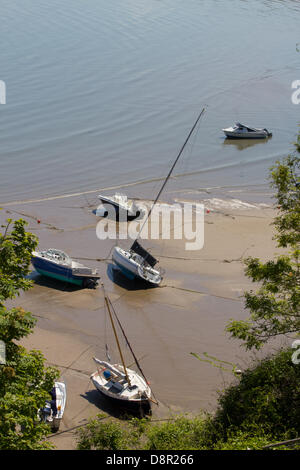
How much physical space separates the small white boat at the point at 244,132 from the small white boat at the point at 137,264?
23.4m

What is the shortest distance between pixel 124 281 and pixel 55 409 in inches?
447

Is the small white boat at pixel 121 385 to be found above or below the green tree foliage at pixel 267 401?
below

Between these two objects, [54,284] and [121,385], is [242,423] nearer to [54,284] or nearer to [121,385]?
[121,385]

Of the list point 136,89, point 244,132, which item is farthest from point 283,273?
point 136,89

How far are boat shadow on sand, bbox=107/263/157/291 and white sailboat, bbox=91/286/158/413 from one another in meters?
7.76

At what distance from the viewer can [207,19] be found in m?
84.9

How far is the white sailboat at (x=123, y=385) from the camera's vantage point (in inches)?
814

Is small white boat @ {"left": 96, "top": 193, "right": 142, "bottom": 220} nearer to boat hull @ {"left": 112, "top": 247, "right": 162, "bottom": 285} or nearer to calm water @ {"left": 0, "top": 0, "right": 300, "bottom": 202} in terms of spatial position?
calm water @ {"left": 0, "top": 0, "right": 300, "bottom": 202}

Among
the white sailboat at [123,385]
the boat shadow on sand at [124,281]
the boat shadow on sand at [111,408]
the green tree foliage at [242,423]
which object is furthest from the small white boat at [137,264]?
the green tree foliage at [242,423]

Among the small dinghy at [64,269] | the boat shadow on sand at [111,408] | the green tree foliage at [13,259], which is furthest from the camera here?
the small dinghy at [64,269]

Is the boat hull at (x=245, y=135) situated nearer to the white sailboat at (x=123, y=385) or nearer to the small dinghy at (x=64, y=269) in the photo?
the small dinghy at (x=64, y=269)

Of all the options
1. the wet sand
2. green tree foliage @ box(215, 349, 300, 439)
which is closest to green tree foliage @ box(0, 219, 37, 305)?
green tree foliage @ box(215, 349, 300, 439)

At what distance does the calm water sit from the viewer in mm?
45719

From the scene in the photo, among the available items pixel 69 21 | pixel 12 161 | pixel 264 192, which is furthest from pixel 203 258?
pixel 69 21
